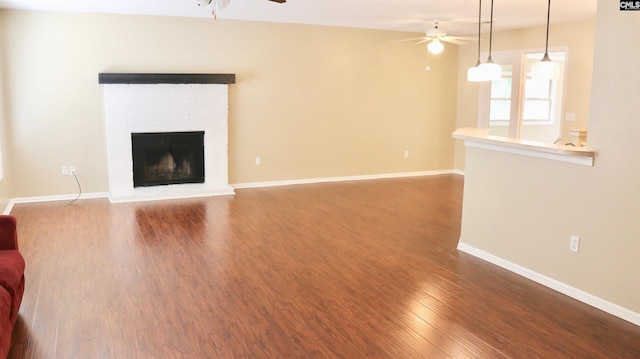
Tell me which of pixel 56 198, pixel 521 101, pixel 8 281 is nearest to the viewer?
pixel 8 281

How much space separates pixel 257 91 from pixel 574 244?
5.12 metres

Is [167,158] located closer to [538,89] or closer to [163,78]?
[163,78]

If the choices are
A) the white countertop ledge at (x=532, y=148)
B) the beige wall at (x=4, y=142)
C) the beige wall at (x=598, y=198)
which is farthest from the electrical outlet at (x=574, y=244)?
the beige wall at (x=4, y=142)

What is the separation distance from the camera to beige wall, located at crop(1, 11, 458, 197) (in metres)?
6.51

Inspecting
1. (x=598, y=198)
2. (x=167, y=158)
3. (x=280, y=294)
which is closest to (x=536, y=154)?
(x=598, y=198)

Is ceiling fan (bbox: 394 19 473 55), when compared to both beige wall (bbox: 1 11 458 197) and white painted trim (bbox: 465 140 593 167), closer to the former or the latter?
beige wall (bbox: 1 11 458 197)

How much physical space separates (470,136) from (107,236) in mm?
3627

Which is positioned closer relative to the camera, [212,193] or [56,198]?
[56,198]

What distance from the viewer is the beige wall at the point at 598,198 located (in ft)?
10.9

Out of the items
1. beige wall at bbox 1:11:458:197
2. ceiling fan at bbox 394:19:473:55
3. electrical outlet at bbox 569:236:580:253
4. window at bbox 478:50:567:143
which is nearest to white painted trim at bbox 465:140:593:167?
electrical outlet at bbox 569:236:580:253

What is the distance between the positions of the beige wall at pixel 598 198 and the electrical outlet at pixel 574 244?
3 cm

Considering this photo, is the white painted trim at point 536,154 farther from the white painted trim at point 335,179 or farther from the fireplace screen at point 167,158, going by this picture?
the fireplace screen at point 167,158

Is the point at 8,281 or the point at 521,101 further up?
the point at 521,101

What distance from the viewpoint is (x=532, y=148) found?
3.94 meters
